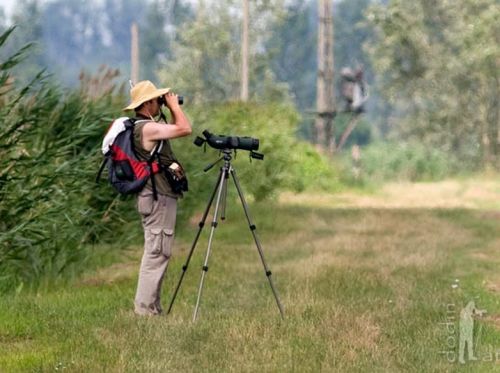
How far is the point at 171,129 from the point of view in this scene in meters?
8.43

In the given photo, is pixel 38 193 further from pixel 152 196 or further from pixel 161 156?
pixel 161 156

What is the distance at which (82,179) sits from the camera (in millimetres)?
11656

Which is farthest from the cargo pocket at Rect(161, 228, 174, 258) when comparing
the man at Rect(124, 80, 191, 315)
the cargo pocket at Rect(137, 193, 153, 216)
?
the cargo pocket at Rect(137, 193, 153, 216)

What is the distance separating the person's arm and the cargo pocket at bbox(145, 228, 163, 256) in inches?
32.1

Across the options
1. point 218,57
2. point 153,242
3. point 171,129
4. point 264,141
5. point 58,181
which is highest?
point 218,57

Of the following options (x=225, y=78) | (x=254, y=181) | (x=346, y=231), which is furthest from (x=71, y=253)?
(x=225, y=78)

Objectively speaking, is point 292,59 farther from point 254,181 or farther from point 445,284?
point 445,284

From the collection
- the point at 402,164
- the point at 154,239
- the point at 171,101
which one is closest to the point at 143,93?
the point at 171,101

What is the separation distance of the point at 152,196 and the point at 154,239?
369 millimetres

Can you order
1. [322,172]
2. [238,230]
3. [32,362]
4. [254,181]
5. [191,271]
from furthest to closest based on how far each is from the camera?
1. [322,172]
2. [254,181]
3. [238,230]
4. [191,271]
5. [32,362]

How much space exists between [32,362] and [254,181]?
1588cm

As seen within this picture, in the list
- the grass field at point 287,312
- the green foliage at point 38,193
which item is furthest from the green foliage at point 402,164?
the green foliage at point 38,193

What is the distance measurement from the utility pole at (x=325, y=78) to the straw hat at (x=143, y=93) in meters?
31.1

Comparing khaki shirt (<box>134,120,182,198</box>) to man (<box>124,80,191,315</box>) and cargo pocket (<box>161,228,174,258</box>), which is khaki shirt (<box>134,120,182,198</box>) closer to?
man (<box>124,80,191,315</box>)
